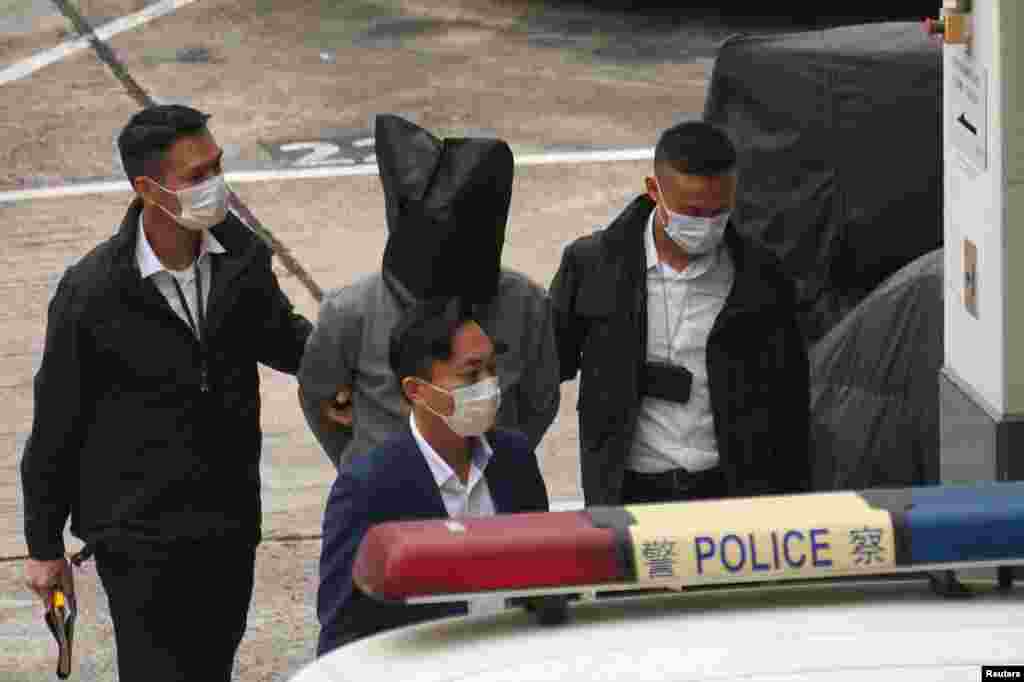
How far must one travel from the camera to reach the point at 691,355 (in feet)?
20.0

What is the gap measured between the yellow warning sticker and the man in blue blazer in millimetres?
1347

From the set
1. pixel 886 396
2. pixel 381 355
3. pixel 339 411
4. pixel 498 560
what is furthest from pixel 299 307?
pixel 498 560

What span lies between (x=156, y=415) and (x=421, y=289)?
0.77 meters

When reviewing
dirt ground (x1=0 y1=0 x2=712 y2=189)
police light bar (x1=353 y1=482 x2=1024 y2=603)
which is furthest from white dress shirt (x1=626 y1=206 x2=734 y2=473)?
dirt ground (x1=0 y1=0 x2=712 y2=189)

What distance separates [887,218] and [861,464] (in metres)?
1.99

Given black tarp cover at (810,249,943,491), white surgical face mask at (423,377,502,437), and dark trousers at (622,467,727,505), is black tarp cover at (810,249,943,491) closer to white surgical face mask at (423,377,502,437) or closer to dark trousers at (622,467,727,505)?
dark trousers at (622,467,727,505)

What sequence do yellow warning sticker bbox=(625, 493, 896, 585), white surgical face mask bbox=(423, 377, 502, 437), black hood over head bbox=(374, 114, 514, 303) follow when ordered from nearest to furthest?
yellow warning sticker bbox=(625, 493, 896, 585)
white surgical face mask bbox=(423, 377, 502, 437)
black hood over head bbox=(374, 114, 514, 303)

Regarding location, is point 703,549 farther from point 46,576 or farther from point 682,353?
point 46,576

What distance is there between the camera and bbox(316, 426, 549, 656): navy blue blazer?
15.3 ft

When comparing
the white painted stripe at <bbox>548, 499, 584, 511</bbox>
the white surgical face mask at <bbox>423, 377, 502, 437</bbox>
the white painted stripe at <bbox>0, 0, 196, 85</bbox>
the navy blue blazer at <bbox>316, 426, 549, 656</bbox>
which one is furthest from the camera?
the white painted stripe at <bbox>0, 0, 196, 85</bbox>

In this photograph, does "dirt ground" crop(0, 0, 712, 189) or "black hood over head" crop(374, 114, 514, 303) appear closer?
"black hood over head" crop(374, 114, 514, 303)

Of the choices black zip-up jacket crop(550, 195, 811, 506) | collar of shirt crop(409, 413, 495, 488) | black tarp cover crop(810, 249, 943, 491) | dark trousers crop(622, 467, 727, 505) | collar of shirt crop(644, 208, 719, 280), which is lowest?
black tarp cover crop(810, 249, 943, 491)

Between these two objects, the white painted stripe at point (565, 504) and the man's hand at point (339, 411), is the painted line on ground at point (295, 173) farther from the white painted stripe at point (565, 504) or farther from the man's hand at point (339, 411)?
the man's hand at point (339, 411)

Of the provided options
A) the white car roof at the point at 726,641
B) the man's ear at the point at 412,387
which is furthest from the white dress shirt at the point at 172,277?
the white car roof at the point at 726,641
